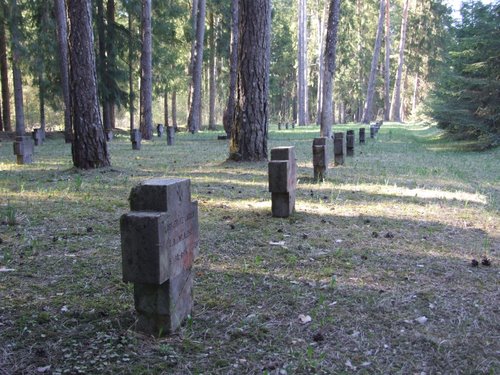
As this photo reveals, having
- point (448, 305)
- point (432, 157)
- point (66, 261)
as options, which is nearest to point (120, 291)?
point (66, 261)

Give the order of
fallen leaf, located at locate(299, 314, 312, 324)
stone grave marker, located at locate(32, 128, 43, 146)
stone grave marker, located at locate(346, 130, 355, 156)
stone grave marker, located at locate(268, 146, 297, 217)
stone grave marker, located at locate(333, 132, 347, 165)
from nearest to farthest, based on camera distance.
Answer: fallen leaf, located at locate(299, 314, 312, 324) → stone grave marker, located at locate(268, 146, 297, 217) → stone grave marker, located at locate(333, 132, 347, 165) → stone grave marker, located at locate(346, 130, 355, 156) → stone grave marker, located at locate(32, 128, 43, 146)

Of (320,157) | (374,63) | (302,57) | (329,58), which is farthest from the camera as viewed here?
(302,57)

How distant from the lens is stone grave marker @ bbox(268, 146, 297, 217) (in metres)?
6.17

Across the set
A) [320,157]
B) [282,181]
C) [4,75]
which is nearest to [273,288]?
[282,181]

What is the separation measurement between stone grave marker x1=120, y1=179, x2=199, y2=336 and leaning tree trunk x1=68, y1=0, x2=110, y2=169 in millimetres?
7279

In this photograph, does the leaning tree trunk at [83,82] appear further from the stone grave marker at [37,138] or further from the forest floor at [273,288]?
the stone grave marker at [37,138]

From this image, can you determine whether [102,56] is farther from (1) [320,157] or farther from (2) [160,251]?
(2) [160,251]

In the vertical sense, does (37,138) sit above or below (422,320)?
above

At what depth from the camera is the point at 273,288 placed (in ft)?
13.3

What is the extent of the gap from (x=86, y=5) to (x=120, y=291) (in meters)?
7.58

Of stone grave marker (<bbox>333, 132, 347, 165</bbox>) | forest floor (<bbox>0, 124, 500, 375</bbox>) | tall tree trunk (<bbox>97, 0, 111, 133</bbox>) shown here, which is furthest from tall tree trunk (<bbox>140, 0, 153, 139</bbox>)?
forest floor (<bbox>0, 124, 500, 375</bbox>)

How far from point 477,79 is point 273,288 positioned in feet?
48.4

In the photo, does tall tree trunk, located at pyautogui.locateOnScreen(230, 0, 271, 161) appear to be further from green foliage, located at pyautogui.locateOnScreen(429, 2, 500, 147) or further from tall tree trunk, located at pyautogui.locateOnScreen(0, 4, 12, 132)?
tall tree trunk, located at pyautogui.locateOnScreen(0, 4, 12, 132)

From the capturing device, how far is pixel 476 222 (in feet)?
21.0
